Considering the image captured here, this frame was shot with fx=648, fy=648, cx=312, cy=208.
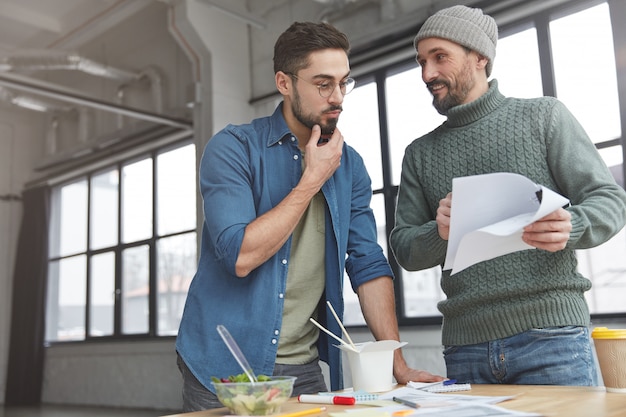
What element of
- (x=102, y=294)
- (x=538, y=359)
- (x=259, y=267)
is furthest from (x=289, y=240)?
(x=102, y=294)

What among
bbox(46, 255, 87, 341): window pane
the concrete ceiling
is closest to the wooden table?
the concrete ceiling

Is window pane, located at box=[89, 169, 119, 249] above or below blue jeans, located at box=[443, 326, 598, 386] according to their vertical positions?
above

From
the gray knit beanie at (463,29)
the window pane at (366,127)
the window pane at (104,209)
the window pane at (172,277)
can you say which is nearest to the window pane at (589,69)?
the window pane at (366,127)

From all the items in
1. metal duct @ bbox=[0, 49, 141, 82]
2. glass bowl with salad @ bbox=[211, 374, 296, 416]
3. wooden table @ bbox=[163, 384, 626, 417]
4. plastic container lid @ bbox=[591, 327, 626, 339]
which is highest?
metal duct @ bbox=[0, 49, 141, 82]

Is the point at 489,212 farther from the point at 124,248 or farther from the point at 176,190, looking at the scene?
the point at 124,248

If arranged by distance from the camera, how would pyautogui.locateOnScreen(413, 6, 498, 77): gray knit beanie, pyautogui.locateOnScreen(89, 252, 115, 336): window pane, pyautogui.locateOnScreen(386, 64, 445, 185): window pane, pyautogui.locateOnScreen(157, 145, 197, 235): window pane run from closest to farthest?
1. pyautogui.locateOnScreen(413, 6, 498, 77): gray knit beanie
2. pyautogui.locateOnScreen(386, 64, 445, 185): window pane
3. pyautogui.locateOnScreen(157, 145, 197, 235): window pane
4. pyautogui.locateOnScreen(89, 252, 115, 336): window pane

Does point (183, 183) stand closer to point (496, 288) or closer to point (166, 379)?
point (166, 379)

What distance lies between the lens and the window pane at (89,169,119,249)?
8.13m

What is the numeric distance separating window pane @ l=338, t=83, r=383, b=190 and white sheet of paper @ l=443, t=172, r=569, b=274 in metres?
4.15

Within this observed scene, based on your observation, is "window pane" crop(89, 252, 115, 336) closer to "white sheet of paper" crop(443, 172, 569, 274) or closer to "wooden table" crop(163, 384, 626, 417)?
"wooden table" crop(163, 384, 626, 417)

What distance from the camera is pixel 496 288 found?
1.49 meters

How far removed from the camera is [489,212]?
1.16m

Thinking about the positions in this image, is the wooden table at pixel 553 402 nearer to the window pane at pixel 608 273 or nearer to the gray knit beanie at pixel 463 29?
the gray knit beanie at pixel 463 29

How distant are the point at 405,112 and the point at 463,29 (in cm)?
365
